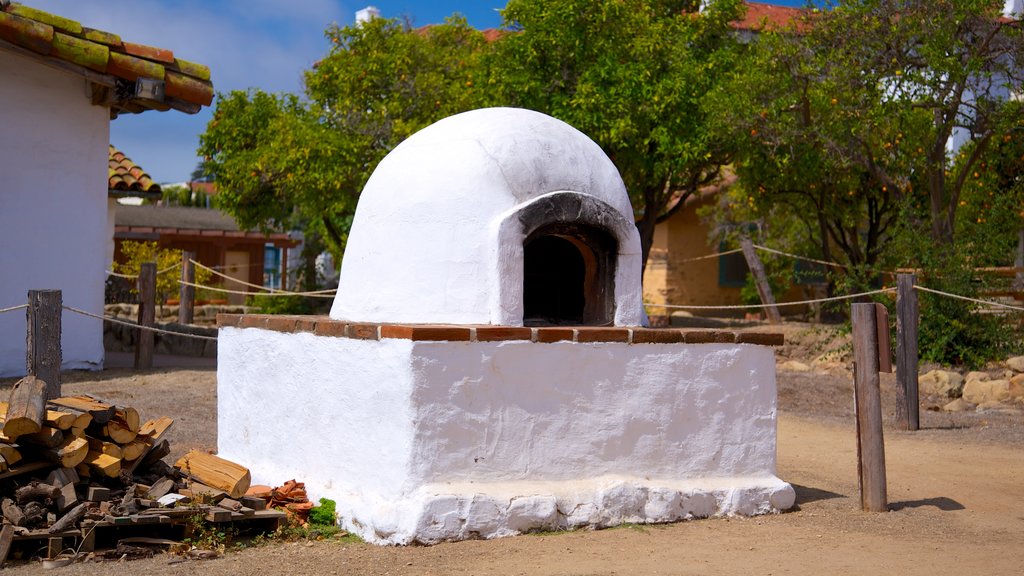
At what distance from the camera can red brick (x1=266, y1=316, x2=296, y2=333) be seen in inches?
267

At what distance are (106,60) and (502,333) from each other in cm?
756

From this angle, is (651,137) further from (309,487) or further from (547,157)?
(309,487)

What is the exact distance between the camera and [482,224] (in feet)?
21.5

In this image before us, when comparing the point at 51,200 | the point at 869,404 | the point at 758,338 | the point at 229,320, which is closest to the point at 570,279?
the point at 758,338

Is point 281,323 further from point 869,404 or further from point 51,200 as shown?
point 51,200

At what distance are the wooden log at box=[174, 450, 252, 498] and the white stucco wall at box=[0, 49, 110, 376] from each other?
6.29 meters

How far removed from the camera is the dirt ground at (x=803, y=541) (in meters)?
5.34

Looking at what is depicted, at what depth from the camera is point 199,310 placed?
22.2 m

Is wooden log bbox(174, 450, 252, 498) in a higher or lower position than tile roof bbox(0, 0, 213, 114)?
lower

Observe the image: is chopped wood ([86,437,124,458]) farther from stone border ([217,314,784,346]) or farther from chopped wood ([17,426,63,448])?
stone border ([217,314,784,346])

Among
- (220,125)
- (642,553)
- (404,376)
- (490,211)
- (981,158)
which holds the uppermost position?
(220,125)

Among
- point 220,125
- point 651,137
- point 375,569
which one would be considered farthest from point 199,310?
point 375,569

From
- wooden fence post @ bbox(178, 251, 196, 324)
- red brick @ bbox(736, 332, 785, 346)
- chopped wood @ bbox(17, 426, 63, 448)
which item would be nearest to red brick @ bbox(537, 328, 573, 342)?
red brick @ bbox(736, 332, 785, 346)

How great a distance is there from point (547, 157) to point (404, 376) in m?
1.91
